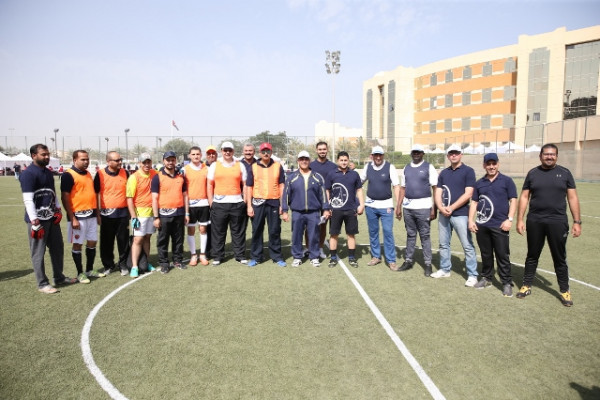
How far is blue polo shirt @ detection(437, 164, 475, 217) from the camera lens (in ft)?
20.2

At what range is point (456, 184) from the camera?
621 cm

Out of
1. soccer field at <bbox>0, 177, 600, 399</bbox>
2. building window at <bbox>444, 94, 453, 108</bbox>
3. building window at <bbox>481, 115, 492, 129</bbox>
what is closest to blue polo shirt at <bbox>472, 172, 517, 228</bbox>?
soccer field at <bbox>0, 177, 600, 399</bbox>

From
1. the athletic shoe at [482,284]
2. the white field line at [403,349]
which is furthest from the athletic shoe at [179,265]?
the athletic shoe at [482,284]

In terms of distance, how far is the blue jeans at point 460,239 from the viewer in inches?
240

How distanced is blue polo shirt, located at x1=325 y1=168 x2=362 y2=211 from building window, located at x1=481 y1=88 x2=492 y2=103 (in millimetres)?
55588

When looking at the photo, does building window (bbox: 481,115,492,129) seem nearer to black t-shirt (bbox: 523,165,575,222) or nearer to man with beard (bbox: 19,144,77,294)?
black t-shirt (bbox: 523,165,575,222)

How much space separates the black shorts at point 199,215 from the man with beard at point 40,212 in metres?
2.15

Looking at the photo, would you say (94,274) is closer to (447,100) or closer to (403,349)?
(403,349)

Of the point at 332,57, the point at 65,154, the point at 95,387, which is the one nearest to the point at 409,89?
the point at 332,57

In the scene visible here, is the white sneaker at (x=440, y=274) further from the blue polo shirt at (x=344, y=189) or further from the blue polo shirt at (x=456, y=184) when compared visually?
the blue polo shirt at (x=344, y=189)

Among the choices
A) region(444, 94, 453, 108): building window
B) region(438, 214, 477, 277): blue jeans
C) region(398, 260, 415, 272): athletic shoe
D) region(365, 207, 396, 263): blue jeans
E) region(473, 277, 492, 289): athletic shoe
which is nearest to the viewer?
region(473, 277, 492, 289): athletic shoe

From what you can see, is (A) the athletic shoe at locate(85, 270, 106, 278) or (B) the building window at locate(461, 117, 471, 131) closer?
(A) the athletic shoe at locate(85, 270, 106, 278)

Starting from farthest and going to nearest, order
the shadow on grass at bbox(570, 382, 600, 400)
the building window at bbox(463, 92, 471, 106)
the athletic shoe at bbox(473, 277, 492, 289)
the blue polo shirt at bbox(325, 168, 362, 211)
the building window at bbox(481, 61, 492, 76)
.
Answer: the building window at bbox(463, 92, 471, 106)
the building window at bbox(481, 61, 492, 76)
the blue polo shirt at bbox(325, 168, 362, 211)
the athletic shoe at bbox(473, 277, 492, 289)
the shadow on grass at bbox(570, 382, 600, 400)

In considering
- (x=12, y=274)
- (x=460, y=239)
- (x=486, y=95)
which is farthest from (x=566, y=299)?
(x=486, y=95)
